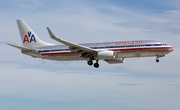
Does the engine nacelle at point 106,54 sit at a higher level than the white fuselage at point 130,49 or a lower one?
lower

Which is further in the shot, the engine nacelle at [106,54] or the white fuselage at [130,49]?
the engine nacelle at [106,54]

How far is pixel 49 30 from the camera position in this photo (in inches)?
2965

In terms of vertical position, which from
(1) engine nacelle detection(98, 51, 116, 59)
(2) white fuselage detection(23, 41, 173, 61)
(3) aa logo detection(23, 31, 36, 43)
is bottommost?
(1) engine nacelle detection(98, 51, 116, 59)

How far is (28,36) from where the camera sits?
304ft

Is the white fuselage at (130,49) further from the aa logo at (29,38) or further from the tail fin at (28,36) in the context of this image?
the aa logo at (29,38)

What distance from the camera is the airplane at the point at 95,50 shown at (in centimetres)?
7844

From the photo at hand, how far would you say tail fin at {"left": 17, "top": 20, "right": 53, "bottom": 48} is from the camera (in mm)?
90812

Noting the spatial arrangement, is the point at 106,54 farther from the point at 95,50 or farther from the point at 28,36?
the point at 28,36

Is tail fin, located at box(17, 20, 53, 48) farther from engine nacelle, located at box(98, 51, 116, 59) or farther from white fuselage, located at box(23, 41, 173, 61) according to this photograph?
engine nacelle, located at box(98, 51, 116, 59)

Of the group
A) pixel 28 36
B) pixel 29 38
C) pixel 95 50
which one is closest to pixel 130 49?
pixel 95 50

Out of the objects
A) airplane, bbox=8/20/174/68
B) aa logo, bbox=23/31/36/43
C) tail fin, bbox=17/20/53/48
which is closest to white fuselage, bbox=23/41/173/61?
airplane, bbox=8/20/174/68

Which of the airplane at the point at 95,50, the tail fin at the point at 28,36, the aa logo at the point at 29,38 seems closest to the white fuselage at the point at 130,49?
the airplane at the point at 95,50

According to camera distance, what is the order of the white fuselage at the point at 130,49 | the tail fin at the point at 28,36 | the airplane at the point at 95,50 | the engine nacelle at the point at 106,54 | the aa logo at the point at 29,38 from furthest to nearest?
the aa logo at the point at 29,38
the tail fin at the point at 28,36
the engine nacelle at the point at 106,54
the airplane at the point at 95,50
the white fuselage at the point at 130,49

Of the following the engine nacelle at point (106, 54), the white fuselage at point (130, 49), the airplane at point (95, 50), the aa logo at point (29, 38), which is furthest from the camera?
the aa logo at point (29, 38)
